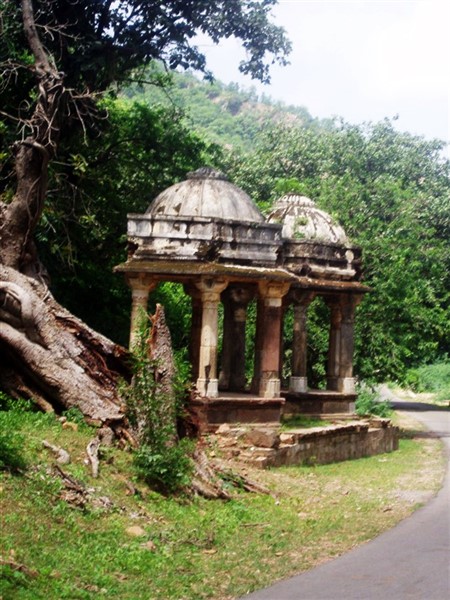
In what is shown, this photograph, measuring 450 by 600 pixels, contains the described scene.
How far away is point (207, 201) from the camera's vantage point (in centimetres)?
1658

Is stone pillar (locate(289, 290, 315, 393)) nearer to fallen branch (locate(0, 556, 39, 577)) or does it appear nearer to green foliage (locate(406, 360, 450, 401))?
fallen branch (locate(0, 556, 39, 577))

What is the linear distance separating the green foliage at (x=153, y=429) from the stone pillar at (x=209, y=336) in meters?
3.26

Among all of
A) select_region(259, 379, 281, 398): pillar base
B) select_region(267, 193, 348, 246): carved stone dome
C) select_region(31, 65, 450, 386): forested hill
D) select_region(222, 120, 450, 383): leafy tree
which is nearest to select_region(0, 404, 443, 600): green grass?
select_region(259, 379, 281, 398): pillar base

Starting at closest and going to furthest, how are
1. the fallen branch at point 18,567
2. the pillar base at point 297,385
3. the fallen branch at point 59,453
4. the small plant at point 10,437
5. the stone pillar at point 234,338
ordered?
1. the fallen branch at point 18,567
2. the small plant at point 10,437
3. the fallen branch at point 59,453
4. the stone pillar at point 234,338
5. the pillar base at point 297,385

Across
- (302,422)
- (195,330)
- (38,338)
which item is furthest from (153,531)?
(302,422)

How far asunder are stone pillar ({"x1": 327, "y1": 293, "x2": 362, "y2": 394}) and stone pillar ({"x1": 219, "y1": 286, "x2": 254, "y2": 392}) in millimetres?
2048

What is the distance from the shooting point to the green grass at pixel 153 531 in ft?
25.8

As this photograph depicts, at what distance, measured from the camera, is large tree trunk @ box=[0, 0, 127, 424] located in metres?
12.5

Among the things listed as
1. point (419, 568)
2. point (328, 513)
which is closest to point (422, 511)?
point (328, 513)

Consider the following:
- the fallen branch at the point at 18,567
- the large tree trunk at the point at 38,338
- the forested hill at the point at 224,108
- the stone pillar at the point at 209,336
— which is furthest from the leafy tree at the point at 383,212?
the forested hill at the point at 224,108

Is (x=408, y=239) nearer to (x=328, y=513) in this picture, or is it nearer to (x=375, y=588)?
(x=328, y=513)

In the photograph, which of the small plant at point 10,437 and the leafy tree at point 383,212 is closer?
the small plant at point 10,437

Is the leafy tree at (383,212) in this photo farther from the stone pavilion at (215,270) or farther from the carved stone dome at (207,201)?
the carved stone dome at (207,201)

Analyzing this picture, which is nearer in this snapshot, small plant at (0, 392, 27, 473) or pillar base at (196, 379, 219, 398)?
small plant at (0, 392, 27, 473)
